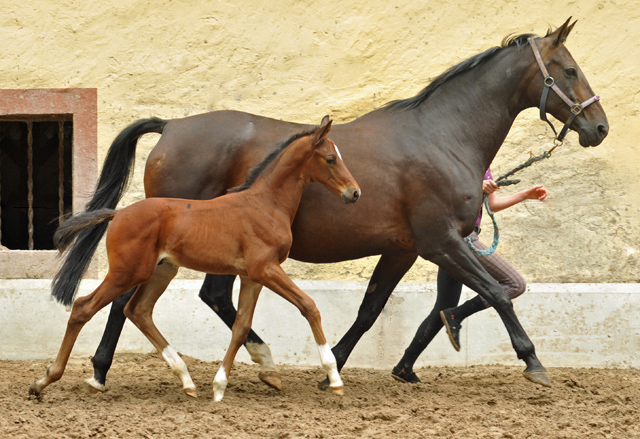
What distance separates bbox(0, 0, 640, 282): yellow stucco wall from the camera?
5.91m

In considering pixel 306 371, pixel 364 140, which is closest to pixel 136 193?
pixel 306 371

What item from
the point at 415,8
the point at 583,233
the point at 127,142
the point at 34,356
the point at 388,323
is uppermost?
the point at 415,8

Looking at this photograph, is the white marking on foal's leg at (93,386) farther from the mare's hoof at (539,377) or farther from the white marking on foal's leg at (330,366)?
the mare's hoof at (539,377)

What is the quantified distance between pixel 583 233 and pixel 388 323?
181cm

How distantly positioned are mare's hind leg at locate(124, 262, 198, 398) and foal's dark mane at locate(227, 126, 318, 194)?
0.62 metres

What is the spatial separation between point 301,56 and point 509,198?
2.34 m

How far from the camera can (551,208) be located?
590 cm

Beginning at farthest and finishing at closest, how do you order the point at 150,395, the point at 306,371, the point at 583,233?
the point at 583,233, the point at 306,371, the point at 150,395

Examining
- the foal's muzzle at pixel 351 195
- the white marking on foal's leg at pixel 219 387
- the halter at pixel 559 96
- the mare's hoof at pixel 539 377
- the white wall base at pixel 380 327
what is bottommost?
the white wall base at pixel 380 327

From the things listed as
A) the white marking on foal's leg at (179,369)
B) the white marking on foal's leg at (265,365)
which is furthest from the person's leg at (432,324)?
the white marking on foal's leg at (179,369)

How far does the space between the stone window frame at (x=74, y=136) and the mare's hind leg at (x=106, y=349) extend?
5.89 feet

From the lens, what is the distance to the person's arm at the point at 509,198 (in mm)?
4492

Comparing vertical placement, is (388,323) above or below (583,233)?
below

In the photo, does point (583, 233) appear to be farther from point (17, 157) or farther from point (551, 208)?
point (17, 157)
